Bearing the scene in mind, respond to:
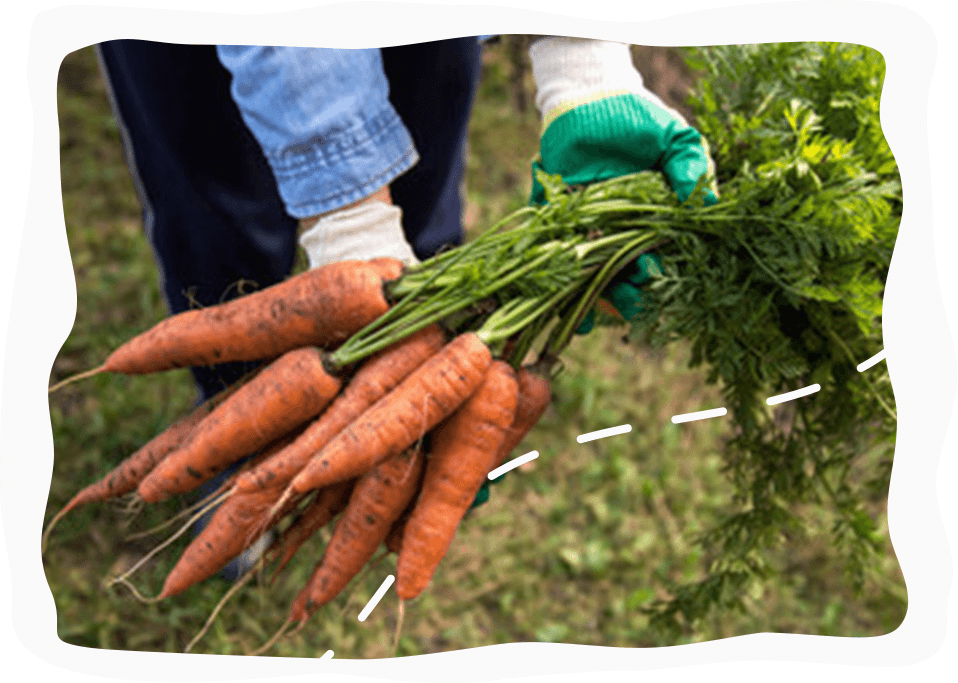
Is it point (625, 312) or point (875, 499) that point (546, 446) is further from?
point (625, 312)

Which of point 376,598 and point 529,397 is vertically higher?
point 529,397

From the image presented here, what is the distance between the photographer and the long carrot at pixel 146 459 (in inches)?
44.3

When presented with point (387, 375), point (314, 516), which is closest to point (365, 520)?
point (314, 516)

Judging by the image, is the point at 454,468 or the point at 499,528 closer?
the point at 454,468

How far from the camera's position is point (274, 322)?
1041 millimetres

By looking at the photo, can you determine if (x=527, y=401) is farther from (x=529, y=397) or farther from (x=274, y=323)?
(x=274, y=323)

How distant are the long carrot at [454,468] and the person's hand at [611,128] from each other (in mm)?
199

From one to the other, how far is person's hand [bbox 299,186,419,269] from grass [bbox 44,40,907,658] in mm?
417

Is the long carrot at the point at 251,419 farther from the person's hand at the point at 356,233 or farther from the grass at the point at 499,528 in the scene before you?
the grass at the point at 499,528

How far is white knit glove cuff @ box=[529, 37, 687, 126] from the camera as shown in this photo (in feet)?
3.51

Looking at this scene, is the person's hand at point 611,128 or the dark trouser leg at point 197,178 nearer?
the person's hand at point 611,128

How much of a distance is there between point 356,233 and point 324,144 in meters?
0.12

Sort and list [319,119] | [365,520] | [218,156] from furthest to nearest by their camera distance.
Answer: [218,156] < [365,520] < [319,119]

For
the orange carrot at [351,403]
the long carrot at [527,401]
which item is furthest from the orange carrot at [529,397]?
the orange carrot at [351,403]
